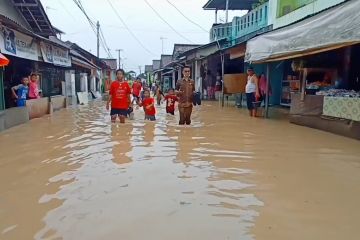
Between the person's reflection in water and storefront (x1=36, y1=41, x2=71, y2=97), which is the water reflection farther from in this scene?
storefront (x1=36, y1=41, x2=71, y2=97)

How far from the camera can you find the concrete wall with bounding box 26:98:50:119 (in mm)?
12456

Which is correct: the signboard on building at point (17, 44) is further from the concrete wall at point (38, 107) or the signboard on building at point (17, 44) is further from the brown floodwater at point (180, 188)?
the brown floodwater at point (180, 188)

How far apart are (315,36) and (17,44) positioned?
8880mm

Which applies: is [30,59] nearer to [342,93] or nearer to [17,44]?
[17,44]

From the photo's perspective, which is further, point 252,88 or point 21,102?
point 252,88

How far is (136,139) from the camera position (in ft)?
25.7

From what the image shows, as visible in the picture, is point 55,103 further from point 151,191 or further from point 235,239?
point 235,239

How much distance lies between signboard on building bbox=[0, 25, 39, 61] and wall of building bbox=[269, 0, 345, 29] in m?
10.1

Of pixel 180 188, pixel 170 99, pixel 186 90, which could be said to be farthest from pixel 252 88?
pixel 180 188

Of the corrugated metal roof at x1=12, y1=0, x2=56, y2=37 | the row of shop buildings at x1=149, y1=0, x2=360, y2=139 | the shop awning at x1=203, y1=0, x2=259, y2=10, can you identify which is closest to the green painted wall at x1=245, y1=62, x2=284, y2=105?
the row of shop buildings at x1=149, y1=0, x2=360, y2=139

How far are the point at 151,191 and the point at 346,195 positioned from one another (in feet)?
7.47

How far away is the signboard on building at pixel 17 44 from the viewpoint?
10032mm

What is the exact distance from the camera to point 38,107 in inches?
534

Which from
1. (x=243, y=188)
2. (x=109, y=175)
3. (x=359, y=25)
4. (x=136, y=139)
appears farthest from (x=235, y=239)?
(x=359, y=25)
